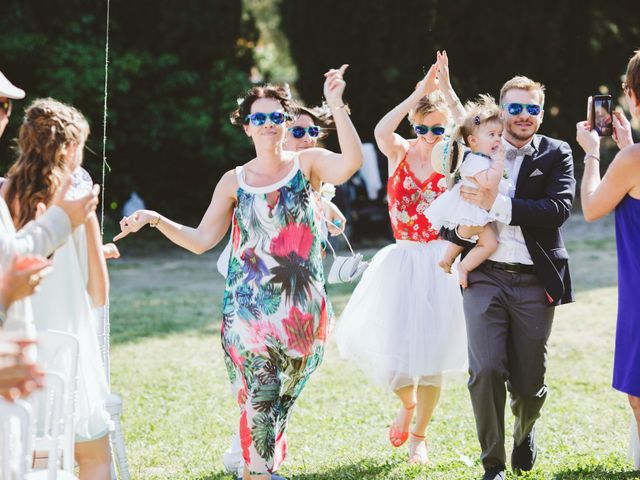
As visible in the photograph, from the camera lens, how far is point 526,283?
4.64m

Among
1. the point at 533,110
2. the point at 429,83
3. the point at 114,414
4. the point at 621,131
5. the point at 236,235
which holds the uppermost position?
the point at 429,83

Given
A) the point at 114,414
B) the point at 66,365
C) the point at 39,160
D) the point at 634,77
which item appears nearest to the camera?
the point at 66,365

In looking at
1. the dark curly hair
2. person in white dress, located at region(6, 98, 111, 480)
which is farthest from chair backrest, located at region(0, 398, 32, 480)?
the dark curly hair

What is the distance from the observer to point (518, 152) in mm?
4727

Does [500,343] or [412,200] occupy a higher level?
[412,200]

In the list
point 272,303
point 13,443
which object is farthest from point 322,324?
point 13,443

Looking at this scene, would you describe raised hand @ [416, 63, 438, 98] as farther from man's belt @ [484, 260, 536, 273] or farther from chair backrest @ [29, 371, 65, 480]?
chair backrest @ [29, 371, 65, 480]

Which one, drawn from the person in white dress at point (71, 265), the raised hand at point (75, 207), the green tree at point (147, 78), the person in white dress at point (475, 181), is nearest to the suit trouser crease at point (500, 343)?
the person in white dress at point (475, 181)

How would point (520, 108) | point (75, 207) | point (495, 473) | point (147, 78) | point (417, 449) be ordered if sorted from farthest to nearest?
point (147, 78) < point (417, 449) < point (520, 108) < point (495, 473) < point (75, 207)

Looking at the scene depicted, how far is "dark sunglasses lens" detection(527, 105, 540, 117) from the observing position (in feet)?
15.5

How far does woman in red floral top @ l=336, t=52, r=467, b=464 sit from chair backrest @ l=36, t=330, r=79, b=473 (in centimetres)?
241

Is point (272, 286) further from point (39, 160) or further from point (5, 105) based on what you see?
point (5, 105)

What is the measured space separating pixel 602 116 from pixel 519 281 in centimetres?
90

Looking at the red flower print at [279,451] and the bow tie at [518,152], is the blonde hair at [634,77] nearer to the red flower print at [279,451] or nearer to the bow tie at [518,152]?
the bow tie at [518,152]
